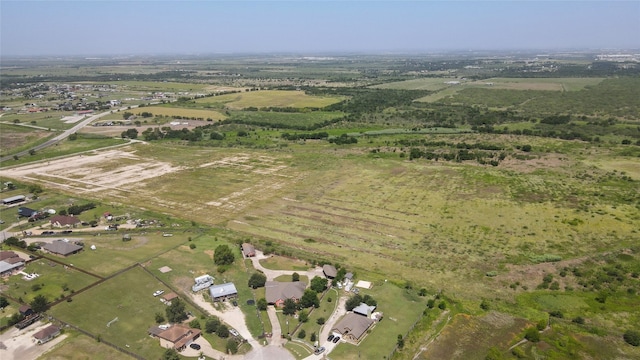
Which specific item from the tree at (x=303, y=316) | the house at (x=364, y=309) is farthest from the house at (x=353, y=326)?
the tree at (x=303, y=316)

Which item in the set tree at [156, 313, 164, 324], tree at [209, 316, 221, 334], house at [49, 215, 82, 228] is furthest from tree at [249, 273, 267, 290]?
house at [49, 215, 82, 228]

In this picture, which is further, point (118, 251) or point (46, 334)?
point (118, 251)

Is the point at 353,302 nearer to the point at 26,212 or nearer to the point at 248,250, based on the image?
the point at 248,250

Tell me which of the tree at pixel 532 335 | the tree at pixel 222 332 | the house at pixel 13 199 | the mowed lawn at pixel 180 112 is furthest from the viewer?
the mowed lawn at pixel 180 112

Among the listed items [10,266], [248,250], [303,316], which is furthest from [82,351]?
[248,250]

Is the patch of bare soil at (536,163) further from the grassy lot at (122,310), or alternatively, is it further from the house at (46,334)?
the house at (46,334)

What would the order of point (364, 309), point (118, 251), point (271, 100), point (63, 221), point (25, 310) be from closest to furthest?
point (25, 310), point (364, 309), point (118, 251), point (63, 221), point (271, 100)
